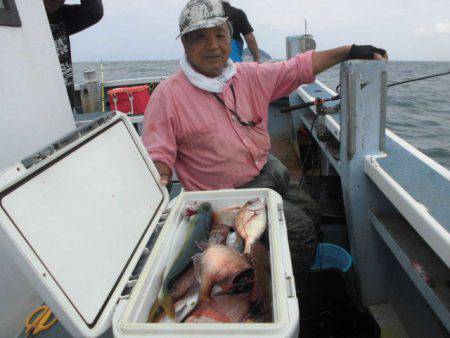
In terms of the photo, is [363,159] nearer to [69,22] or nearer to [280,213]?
[280,213]

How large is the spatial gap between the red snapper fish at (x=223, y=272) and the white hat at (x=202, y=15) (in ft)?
4.84

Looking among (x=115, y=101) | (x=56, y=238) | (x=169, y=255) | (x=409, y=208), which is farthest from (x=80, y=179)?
(x=115, y=101)

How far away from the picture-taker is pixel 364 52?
2.29m

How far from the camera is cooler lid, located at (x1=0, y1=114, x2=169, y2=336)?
104 cm

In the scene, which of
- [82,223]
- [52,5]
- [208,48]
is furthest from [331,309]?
[52,5]

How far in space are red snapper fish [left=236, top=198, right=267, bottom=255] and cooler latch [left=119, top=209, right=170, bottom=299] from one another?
41 cm

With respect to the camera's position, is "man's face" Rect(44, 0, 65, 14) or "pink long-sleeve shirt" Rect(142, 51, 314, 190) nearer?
→ "pink long-sleeve shirt" Rect(142, 51, 314, 190)

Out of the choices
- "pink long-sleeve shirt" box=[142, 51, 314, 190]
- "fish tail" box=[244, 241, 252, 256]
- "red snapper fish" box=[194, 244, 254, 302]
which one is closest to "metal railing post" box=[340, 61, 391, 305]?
"pink long-sleeve shirt" box=[142, 51, 314, 190]

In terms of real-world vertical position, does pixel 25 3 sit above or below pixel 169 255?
above

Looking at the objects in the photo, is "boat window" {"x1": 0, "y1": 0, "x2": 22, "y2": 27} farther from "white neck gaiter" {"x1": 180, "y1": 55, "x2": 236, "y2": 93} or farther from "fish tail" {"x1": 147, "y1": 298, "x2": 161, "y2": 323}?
"fish tail" {"x1": 147, "y1": 298, "x2": 161, "y2": 323}

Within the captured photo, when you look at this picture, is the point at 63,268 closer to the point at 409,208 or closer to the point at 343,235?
the point at 409,208

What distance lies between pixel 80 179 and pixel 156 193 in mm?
577

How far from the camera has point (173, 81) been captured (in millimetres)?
2355

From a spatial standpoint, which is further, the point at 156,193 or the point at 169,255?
the point at 156,193
